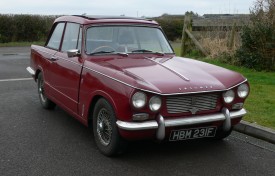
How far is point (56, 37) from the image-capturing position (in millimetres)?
6844

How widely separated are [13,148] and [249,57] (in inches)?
303

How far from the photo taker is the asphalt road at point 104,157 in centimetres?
444

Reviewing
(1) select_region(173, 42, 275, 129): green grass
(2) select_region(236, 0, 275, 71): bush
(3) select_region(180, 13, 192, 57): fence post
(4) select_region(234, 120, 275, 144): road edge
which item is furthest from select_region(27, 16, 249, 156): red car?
(3) select_region(180, 13, 192, 57): fence post

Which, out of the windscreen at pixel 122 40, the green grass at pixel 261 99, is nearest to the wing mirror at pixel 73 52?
the windscreen at pixel 122 40

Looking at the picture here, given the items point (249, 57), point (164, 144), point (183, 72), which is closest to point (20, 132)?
point (164, 144)

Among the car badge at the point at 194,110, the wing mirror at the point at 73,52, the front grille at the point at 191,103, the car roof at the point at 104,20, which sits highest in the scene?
the car roof at the point at 104,20

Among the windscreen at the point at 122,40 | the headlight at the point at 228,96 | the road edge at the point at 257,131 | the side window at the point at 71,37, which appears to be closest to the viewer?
the headlight at the point at 228,96

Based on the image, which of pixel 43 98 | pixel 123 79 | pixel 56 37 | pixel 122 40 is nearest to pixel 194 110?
pixel 123 79

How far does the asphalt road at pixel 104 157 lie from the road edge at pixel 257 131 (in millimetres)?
126

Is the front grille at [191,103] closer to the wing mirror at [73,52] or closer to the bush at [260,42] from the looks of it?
the wing mirror at [73,52]

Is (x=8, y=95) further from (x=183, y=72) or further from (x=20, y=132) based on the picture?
(x=183, y=72)

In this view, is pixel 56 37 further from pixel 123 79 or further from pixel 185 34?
pixel 185 34

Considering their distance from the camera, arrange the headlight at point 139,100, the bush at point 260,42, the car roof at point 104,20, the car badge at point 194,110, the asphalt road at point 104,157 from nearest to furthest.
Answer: the headlight at point 139,100
the asphalt road at point 104,157
the car badge at point 194,110
the car roof at point 104,20
the bush at point 260,42

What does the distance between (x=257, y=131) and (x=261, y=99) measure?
1.94 m
